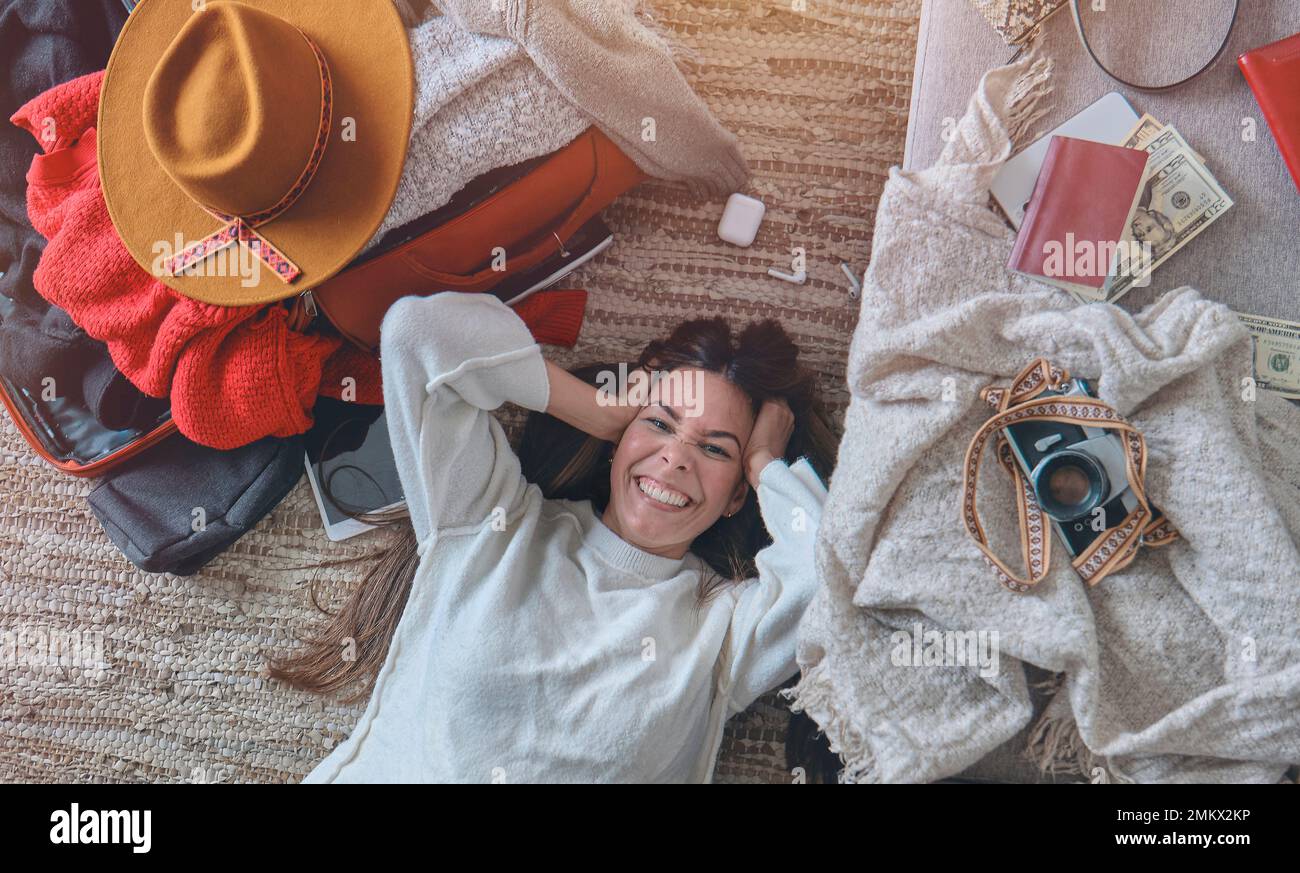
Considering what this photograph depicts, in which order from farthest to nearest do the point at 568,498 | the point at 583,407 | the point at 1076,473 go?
the point at 568,498 < the point at 583,407 < the point at 1076,473

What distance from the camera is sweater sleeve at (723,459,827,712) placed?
124 centimetres

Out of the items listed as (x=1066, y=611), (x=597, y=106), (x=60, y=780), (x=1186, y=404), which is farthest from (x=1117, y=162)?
(x=60, y=780)

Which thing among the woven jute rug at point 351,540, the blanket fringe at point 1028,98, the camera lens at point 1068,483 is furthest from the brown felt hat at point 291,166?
the camera lens at point 1068,483

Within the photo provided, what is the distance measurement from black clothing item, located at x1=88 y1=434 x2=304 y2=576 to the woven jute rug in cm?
10

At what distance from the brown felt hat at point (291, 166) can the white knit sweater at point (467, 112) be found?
31 mm

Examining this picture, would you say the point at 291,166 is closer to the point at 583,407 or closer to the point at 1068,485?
the point at 583,407

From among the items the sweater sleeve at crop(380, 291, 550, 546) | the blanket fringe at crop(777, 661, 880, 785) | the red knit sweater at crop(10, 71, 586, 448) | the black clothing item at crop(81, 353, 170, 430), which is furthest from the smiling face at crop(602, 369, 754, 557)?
the black clothing item at crop(81, 353, 170, 430)

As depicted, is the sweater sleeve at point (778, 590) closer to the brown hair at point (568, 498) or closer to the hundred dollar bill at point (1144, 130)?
the brown hair at point (568, 498)

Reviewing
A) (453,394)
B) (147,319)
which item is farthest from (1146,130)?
(147,319)

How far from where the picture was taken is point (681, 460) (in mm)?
1254

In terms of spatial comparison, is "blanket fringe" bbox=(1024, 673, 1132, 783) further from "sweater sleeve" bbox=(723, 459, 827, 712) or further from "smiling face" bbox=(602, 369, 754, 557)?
"smiling face" bbox=(602, 369, 754, 557)

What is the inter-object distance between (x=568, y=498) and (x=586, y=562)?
139 millimetres
